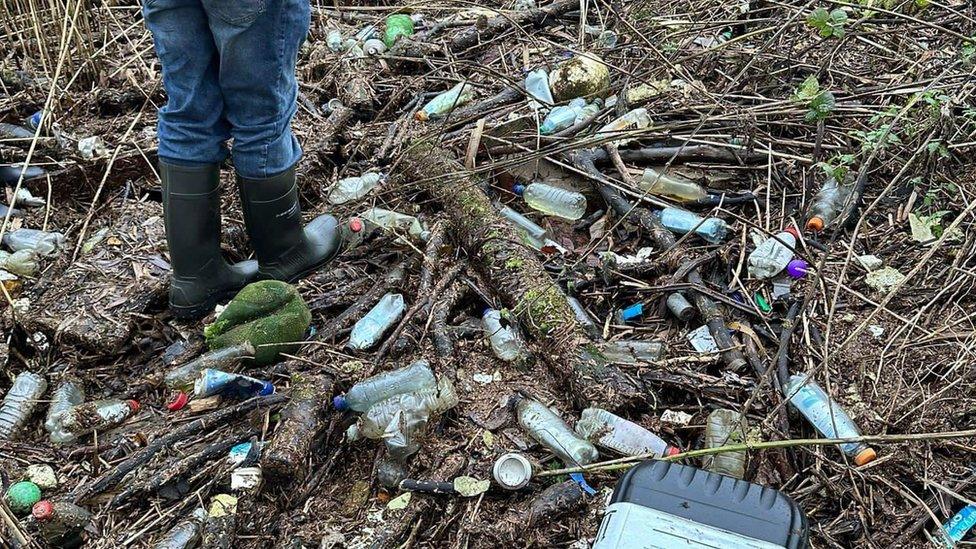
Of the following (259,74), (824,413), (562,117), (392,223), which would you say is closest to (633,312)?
(824,413)

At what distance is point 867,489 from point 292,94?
6.69ft

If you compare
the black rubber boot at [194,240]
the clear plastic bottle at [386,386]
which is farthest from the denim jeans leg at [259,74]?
the clear plastic bottle at [386,386]

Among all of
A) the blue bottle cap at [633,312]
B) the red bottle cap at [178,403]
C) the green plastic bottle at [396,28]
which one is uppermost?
the green plastic bottle at [396,28]

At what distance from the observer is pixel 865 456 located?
7.11ft

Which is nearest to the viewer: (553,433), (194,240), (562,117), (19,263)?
(553,433)

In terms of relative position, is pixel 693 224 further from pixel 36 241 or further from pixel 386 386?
pixel 36 241

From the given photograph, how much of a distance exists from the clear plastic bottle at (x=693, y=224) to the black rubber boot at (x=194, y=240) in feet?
5.23

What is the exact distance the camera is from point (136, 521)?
2127 millimetres

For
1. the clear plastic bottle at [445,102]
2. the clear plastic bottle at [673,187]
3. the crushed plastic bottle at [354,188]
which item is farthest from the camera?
the clear plastic bottle at [445,102]

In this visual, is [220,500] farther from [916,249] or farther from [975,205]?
[975,205]

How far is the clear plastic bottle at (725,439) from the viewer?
2186 mm

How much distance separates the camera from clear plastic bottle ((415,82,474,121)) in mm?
3633

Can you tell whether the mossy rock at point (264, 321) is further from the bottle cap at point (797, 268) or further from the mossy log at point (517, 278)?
the bottle cap at point (797, 268)

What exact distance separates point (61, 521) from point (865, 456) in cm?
211
